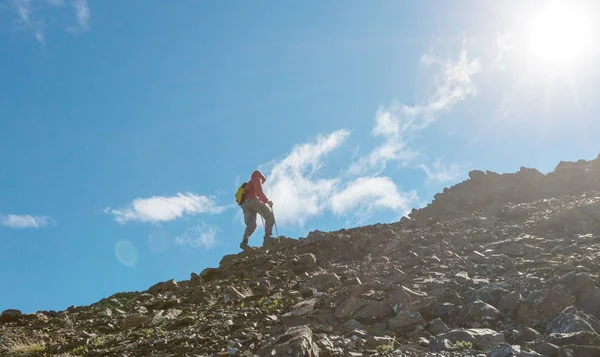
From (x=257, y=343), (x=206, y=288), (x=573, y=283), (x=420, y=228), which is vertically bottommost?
(x=257, y=343)

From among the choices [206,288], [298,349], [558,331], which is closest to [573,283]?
[558,331]

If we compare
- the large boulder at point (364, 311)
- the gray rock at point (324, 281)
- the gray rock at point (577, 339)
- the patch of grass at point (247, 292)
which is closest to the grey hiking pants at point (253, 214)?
the patch of grass at point (247, 292)

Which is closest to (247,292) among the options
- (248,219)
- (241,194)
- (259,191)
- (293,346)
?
(293,346)

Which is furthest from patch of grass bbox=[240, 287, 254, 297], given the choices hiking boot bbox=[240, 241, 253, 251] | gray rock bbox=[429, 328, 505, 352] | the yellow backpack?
the yellow backpack

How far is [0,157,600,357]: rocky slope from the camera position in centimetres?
729

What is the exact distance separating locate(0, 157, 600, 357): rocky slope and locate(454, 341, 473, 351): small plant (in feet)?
0.05

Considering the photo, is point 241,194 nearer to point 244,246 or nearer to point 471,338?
point 244,246

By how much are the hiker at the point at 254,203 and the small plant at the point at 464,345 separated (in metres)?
17.7

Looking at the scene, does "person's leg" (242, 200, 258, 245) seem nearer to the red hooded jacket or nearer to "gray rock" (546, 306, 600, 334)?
the red hooded jacket

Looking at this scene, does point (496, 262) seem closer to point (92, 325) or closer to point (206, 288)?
point (206, 288)

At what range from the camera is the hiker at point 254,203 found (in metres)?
24.6

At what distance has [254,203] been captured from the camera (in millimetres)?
24672

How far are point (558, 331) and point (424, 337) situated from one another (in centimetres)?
215

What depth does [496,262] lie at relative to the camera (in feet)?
39.3
